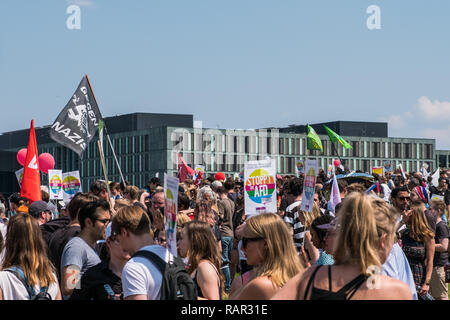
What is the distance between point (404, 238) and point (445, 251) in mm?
950

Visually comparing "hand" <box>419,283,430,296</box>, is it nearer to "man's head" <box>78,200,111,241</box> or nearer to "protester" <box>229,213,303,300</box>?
"man's head" <box>78,200,111,241</box>

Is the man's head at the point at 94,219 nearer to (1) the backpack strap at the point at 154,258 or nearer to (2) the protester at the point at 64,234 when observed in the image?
(2) the protester at the point at 64,234

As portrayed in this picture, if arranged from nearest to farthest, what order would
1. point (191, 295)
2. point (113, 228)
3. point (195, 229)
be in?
point (191, 295), point (113, 228), point (195, 229)

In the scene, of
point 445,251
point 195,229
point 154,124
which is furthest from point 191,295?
point 154,124

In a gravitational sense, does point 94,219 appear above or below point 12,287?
above

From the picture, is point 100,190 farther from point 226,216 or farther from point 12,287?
point 12,287

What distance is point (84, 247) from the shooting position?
→ 6023mm

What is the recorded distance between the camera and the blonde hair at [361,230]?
10.9 ft

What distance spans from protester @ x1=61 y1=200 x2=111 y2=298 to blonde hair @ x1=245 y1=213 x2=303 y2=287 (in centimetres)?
175

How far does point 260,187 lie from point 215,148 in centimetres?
9632

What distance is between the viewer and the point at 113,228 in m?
4.82

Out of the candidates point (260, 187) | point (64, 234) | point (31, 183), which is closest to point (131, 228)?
point (64, 234)

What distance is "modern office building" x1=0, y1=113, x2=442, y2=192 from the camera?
104m
